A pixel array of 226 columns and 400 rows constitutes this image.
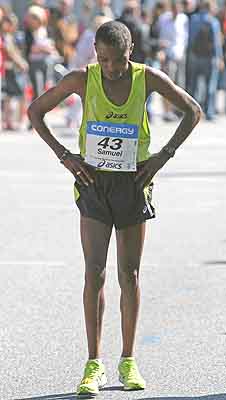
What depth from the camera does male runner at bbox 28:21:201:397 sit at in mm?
6652

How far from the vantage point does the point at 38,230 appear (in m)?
12.5

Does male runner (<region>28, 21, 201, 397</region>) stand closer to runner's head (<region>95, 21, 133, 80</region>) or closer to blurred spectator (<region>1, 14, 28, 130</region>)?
runner's head (<region>95, 21, 133, 80</region>)

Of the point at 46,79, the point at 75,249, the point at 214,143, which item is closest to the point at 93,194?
the point at 75,249

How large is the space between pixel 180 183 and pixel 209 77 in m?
8.71

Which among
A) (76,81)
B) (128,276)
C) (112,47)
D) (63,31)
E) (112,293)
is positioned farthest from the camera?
(63,31)

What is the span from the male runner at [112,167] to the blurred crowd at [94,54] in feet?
47.6

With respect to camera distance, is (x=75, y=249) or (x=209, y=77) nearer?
(x=75, y=249)

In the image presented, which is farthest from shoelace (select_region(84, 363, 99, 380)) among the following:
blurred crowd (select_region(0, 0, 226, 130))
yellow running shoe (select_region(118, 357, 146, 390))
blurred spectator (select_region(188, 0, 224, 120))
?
blurred spectator (select_region(188, 0, 224, 120))

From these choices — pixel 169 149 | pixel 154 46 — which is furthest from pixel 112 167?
pixel 154 46

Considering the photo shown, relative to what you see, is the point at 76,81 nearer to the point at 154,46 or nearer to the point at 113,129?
the point at 113,129

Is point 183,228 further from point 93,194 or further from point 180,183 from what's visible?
point 93,194

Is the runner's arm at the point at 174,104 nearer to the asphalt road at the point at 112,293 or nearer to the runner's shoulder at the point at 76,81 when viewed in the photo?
the runner's shoulder at the point at 76,81

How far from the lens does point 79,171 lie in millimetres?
6742

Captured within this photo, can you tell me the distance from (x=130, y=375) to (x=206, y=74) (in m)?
17.9
